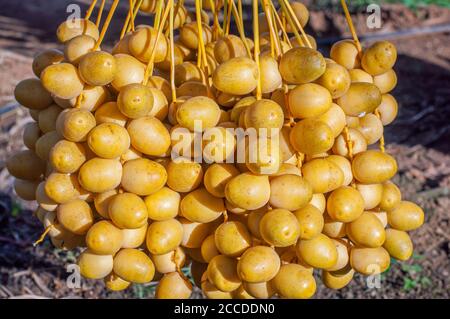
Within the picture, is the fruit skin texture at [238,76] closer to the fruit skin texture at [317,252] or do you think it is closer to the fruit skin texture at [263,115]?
the fruit skin texture at [263,115]

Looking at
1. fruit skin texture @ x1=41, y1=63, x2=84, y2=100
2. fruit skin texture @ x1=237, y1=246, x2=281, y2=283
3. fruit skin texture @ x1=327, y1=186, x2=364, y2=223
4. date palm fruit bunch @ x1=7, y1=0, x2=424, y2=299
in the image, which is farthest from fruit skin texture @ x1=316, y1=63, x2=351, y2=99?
fruit skin texture @ x1=41, y1=63, x2=84, y2=100

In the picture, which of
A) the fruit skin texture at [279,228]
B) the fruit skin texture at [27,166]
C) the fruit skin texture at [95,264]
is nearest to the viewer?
the fruit skin texture at [279,228]

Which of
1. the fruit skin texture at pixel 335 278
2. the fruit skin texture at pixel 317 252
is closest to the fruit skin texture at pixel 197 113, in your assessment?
the fruit skin texture at pixel 317 252

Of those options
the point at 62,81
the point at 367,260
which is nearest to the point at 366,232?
the point at 367,260

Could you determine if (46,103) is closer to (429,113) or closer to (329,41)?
(429,113)

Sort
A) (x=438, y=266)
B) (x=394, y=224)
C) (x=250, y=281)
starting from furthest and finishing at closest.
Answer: (x=438, y=266) → (x=394, y=224) → (x=250, y=281)
